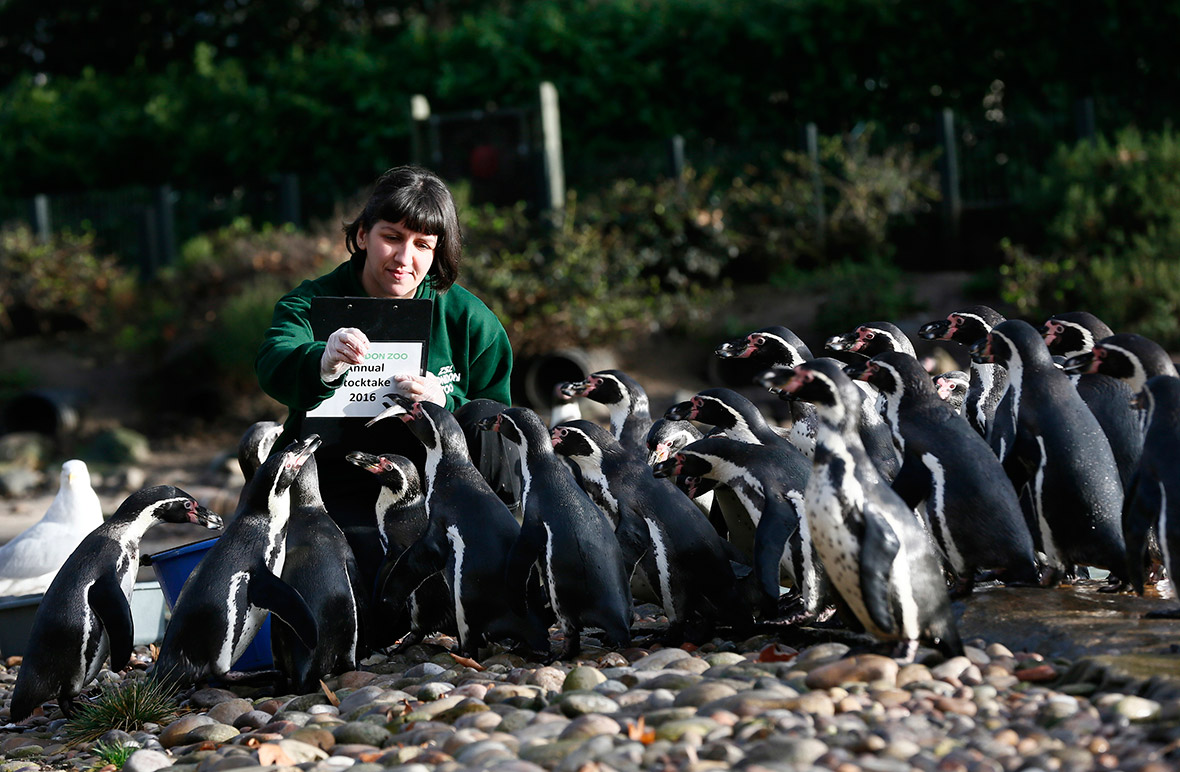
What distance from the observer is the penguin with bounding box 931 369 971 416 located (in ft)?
16.4

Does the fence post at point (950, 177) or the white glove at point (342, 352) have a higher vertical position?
the fence post at point (950, 177)

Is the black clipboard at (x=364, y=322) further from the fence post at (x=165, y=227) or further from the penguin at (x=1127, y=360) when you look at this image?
the fence post at (x=165, y=227)

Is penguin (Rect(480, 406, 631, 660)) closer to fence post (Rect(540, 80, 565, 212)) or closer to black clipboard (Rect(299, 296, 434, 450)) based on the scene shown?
black clipboard (Rect(299, 296, 434, 450))

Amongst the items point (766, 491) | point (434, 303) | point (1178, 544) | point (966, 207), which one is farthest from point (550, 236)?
point (1178, 544)

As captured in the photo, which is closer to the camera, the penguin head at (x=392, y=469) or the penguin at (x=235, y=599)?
the penguin at (x=235, y=599)

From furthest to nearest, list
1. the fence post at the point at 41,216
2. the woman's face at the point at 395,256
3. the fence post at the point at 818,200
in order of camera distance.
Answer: the fence post at the point at 41,216 < the fence post at the point at 818,200 < the woman's face at the point at 395,256

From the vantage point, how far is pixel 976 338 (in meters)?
4.87

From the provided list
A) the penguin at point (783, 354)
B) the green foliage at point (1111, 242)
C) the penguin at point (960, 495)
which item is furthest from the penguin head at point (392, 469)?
the green foliage at point (1111, 242)

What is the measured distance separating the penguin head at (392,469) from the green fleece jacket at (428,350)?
30cm

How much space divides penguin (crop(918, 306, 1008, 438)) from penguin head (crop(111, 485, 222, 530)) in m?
2.74

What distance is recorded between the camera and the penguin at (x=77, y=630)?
405 centimetres

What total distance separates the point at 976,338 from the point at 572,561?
6.50 ft

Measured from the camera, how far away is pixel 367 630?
421 cm

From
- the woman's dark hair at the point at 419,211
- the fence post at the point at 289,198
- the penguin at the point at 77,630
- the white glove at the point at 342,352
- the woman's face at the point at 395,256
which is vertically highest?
the fence post at the point at 289,198
